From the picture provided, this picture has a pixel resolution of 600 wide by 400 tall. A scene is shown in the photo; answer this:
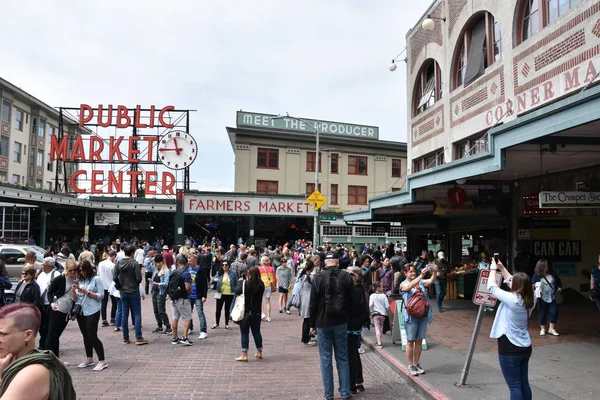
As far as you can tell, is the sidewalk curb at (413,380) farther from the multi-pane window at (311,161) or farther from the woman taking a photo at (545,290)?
the multi-pane window at (311,161)

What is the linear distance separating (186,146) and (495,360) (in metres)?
29.7

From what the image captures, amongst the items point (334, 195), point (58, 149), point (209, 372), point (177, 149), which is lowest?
point (209, 372)

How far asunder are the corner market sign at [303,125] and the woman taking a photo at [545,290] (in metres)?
31.8

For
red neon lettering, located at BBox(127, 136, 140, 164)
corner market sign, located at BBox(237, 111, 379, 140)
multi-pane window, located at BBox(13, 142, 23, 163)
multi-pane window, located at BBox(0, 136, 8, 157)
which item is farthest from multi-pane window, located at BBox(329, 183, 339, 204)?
multi-pane window, located at BBox(13, 142, 23, 163)

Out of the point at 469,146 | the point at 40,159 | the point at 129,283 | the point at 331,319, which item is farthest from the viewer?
the point at 40,159

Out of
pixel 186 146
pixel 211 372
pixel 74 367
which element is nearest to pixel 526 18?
pixel 211 372

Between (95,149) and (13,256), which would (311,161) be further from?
(13,256)

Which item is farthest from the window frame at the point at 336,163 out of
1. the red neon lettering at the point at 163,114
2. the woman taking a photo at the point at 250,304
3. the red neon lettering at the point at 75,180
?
the woman taking a photo at the point at 250,304

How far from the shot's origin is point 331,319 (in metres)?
5.98

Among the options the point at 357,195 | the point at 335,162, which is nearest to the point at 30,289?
the point at 335,162

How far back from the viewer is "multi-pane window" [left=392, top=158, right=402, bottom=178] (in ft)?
143

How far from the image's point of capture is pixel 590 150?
9.13 m

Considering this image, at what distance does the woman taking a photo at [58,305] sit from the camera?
7332mm

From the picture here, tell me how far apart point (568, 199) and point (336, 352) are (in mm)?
6626
